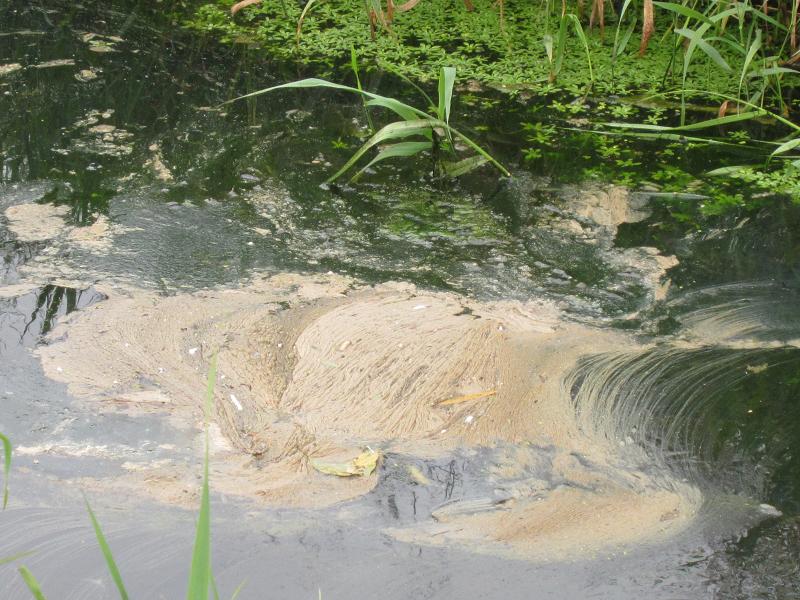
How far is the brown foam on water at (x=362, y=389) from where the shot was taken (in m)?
1.62

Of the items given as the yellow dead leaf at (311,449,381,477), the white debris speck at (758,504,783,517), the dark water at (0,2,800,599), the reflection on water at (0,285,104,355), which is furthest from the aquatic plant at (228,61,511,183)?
the white debris speck at (758,504,783,517)

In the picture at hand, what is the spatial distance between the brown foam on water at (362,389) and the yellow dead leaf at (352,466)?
0.05 feet

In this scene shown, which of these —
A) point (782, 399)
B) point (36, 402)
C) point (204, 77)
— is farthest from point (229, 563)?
point (204, 77)

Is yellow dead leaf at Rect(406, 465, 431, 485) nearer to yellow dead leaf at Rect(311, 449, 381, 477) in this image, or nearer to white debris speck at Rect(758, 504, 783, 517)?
yellow dead leaf at Rect(311, 449, 381, 477)

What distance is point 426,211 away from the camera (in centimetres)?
246

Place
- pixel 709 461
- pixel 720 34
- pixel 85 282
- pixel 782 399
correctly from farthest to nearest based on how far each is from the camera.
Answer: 1. pixel 720 34
2. pixel 85 282
3. pixel 782 399
4. pixel 709 461

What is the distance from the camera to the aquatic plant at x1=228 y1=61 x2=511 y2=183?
2.40 m

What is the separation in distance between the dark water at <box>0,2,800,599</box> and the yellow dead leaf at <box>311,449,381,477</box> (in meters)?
0.05

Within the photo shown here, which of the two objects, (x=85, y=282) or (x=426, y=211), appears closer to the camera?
(x=85, y=282)

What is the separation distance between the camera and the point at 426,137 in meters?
2.68

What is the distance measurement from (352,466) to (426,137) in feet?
4.16

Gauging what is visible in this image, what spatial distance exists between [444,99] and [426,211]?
0.30m

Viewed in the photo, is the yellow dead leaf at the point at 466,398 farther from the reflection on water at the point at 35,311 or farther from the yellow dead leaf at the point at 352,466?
the reflection on water at the point at 35,311

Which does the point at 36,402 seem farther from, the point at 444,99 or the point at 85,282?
the point at 444,99
